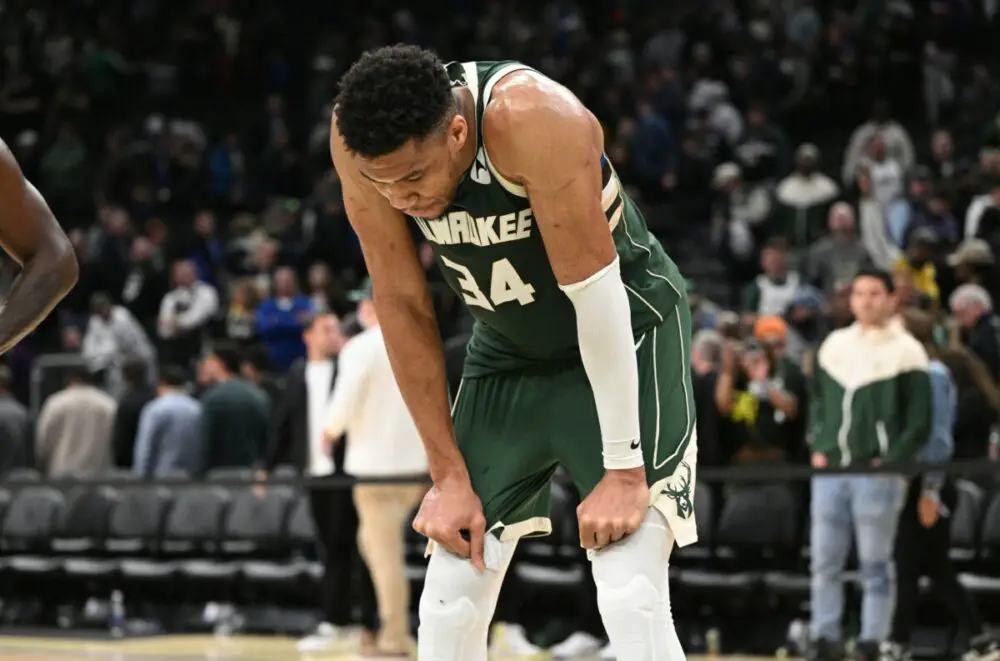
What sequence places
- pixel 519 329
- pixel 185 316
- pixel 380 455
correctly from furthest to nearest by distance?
1. pixel 185 316
2. pixel 380 455
3. pixel 519 329

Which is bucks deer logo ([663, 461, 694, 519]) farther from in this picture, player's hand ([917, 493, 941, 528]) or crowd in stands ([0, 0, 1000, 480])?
crowd in stands ([0, 0, 1000, 480])

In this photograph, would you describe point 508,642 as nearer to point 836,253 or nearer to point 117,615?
point 117,615

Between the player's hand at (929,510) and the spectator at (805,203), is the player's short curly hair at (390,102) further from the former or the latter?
the spectator at (805,203)

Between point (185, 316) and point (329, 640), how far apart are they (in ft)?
21.1

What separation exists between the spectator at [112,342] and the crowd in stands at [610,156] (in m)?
0.03

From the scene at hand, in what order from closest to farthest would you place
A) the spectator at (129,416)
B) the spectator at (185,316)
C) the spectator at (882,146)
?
the spectator at (129,416), the spectator at (882,146), the spectator at (185,316)

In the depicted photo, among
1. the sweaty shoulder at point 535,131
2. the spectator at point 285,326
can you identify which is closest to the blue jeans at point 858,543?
the sweaty shoulder at point 535,131

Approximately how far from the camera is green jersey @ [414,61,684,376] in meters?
3.71

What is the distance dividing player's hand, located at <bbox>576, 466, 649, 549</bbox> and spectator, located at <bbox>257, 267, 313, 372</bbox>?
1052cm

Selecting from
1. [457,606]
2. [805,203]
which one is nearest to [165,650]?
[457,606]

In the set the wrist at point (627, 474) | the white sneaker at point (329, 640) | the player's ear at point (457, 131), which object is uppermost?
the player's ear at point (457, 131)

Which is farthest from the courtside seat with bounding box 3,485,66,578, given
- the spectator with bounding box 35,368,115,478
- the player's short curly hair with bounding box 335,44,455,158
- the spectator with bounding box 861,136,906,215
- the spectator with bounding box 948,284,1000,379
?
the player's short curly hair with bounding box 335,44,455,158

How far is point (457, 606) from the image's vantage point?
3840 millimetres

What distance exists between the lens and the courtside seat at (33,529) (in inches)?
483
